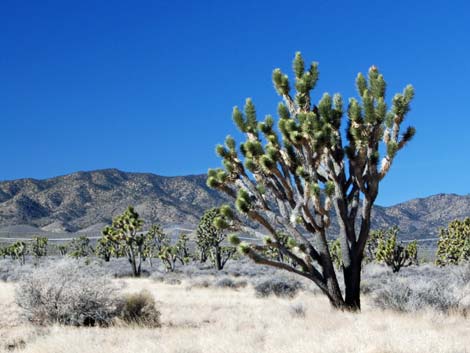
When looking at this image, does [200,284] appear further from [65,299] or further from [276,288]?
[65,299]

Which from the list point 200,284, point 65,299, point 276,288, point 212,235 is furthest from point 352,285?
point 212,235

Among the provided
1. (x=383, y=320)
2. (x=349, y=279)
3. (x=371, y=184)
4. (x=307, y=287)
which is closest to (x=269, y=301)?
(x=307, y=287)

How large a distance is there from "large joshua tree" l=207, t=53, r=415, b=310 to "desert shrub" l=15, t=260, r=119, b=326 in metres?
2.97

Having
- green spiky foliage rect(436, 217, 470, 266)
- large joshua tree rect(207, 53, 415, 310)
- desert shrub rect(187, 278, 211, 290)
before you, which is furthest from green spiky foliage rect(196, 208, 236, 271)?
large joshua tree rect(207, 53, 415, 310)

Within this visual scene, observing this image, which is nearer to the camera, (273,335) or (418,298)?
(273,335)

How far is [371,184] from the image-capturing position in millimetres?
12625

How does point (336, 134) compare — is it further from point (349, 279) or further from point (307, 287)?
point (307, 287)

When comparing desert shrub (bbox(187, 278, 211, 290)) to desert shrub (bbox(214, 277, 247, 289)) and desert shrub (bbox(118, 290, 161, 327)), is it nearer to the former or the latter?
desert shrub (bbox(214, 277, 247, 289))

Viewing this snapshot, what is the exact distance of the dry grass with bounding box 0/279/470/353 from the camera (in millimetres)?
7363

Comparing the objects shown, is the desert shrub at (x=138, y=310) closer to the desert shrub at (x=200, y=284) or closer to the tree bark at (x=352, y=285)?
the tree bark at (x=352, y=285)

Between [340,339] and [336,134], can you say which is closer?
[340,339]

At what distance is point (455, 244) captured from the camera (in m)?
37.6

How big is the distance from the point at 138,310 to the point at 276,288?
8792 mm

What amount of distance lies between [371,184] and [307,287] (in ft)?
29.0
